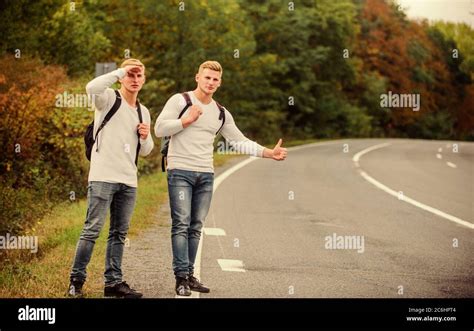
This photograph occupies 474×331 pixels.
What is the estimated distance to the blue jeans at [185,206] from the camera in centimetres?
706

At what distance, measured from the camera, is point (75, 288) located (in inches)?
270

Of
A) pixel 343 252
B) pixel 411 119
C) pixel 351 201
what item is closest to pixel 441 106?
pixel 411 119

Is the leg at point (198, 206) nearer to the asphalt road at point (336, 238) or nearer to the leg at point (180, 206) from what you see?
the leg at point (180, 206)

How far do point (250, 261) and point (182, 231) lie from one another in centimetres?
229

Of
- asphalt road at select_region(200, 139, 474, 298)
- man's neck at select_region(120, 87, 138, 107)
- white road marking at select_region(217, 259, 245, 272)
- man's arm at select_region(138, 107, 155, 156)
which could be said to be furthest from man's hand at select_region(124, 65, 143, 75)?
white road marking at select_region(217, 259, 245, 272)

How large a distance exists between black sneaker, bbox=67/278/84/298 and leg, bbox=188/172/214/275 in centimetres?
101

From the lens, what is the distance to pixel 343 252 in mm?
9992

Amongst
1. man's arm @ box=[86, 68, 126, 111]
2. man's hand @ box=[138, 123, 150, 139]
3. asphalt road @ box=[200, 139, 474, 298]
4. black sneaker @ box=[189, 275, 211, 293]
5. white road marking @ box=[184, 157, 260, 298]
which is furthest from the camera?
white road marking @ box=[184, 157, 260, 298]

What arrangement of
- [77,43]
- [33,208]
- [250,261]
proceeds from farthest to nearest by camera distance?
[77,43], [33,208], [250,261]

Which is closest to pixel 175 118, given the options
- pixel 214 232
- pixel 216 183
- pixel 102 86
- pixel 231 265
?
pixel 102 86

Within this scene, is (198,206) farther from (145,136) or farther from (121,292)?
(121,292)

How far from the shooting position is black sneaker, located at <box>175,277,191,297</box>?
23.2ft

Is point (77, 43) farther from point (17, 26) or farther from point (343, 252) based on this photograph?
point (343, 252)

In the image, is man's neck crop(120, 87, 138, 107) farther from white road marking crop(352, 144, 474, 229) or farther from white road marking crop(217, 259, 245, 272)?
white road marking crop(352, 144, 474, 229)
